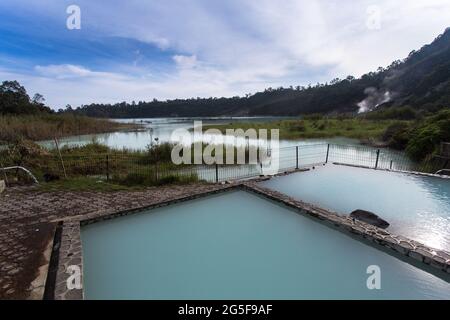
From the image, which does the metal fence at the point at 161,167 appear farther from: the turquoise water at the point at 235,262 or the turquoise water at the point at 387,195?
the turquoise water at the point at 235,262

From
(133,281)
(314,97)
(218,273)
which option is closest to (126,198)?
(133,281)

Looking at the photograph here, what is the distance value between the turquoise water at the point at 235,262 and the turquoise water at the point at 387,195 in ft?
4.27

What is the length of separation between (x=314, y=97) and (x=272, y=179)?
6262cm

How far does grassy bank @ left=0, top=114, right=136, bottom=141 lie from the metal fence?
3074mm

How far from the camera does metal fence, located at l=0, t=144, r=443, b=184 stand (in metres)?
8.20

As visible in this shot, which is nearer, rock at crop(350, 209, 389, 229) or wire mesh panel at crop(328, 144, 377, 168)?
rock at crop(350, 209, 389, 229)

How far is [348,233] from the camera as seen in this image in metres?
4.23

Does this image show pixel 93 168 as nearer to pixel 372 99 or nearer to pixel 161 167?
pixel 161 167

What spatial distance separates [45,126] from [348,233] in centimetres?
1967

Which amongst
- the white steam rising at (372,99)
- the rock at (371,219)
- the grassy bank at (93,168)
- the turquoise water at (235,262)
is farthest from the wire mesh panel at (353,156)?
the white steam rising at (372,99)

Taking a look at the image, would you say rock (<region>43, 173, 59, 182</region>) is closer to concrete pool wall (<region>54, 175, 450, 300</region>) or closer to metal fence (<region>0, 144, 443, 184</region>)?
metal fence (<region>0, 144, 443, 184</region>)

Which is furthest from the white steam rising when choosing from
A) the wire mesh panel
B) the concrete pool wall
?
the concrete pool wall

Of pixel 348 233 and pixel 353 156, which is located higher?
pixel 353 156

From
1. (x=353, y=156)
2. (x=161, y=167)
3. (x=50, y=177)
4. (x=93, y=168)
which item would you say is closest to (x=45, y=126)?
(x=93, y=168)
